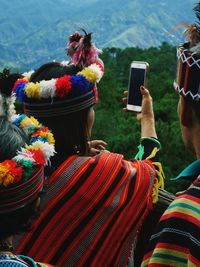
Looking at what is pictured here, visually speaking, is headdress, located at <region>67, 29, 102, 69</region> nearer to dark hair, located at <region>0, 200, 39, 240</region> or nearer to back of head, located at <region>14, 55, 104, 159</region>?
back of head, located at <region>14, 55, 104, 159</region>

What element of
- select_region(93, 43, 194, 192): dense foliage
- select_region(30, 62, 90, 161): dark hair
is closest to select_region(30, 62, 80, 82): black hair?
select_region(30, 62, 90, 161): dark hair

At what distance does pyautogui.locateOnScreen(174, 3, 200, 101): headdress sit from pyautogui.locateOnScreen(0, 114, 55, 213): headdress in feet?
1.54

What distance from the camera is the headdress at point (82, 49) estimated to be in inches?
87.0

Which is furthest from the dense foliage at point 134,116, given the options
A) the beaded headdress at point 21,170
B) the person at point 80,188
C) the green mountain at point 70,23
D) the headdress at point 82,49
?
the green mountain at point 70,23

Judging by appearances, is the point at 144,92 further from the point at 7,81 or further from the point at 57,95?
the point at 7,81

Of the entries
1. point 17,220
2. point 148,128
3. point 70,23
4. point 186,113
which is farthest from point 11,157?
point 70,23

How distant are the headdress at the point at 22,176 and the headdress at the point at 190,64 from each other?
47cm

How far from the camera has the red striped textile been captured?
1.86m

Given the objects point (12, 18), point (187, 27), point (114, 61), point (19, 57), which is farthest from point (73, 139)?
point (12, 18)

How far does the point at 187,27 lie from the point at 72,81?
2.34 feet

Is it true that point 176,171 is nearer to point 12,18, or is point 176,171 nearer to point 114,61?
point 114,61

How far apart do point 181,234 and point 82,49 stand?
1.25 m

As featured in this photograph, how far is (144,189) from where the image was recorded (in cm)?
200

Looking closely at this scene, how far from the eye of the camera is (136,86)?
2.41 m
